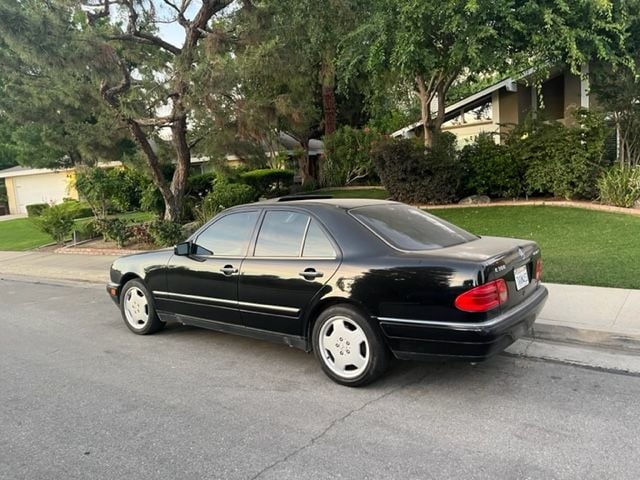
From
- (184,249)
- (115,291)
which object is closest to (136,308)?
(115,291)

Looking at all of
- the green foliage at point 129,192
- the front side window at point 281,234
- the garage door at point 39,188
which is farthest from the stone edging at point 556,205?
the garage door at point 39,188

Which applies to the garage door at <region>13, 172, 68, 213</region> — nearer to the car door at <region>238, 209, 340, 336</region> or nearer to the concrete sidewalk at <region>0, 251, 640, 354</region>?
the car door at <region>238, 209, 340, 336</region>

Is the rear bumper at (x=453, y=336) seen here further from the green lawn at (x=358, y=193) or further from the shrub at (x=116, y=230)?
the green lawn at (x=358, y=193)

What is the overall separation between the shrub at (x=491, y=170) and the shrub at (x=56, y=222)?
1189 centimetres

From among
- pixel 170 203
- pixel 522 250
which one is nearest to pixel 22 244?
pixel 170 203

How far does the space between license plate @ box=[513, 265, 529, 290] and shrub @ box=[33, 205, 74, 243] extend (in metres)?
14.8

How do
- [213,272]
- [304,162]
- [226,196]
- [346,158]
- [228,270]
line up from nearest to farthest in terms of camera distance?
[228,270]
[213,272]
[226,196]
[346,158]
[304,162]

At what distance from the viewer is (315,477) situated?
3.06m

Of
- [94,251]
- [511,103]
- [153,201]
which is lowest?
[94,251]

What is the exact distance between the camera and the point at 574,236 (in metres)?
9.73

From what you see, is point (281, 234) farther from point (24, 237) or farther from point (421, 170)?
point (24, 237)

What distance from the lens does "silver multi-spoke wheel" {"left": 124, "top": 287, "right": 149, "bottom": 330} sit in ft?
20.1

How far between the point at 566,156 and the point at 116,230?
38.2 ft

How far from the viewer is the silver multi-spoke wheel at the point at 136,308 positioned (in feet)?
20.1
